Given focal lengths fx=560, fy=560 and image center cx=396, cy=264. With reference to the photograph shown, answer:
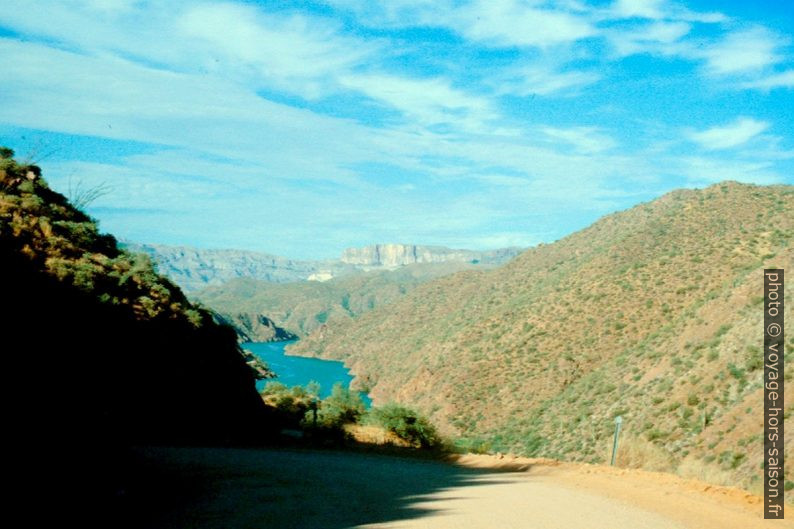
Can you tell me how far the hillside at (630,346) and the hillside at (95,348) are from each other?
13736mm

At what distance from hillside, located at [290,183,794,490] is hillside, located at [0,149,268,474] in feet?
45.1

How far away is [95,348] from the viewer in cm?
1952

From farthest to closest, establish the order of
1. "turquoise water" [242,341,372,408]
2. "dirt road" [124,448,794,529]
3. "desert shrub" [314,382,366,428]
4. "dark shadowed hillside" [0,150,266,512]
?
1. "turquoise water" [242,341,372,408]
2. "desert shrub" [314,382,366,428]
3. "dark shadowed hillside" [0,150,266,512]
4. "dirt road" [124,448,794,529]

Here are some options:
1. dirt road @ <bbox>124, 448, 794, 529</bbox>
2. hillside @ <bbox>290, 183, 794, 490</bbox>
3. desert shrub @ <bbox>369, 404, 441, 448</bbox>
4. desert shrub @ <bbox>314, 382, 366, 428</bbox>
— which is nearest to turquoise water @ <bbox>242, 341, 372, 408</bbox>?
hillside @ <bbox>290, 183, 794, 490</bbox>

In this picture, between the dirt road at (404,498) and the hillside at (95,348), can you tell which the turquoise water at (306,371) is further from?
the dirt road at (404,498)

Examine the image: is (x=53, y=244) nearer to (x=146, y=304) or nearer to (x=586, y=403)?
(x=146, y=304)

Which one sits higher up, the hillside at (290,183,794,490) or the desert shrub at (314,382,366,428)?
the hillside at (290,183,794,490)

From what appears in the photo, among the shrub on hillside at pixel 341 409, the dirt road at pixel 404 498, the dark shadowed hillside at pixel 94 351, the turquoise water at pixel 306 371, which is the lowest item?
the turquoise water at pixel 306 371

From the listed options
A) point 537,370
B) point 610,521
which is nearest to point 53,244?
point 610,521

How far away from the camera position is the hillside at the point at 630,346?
2708 centimetres

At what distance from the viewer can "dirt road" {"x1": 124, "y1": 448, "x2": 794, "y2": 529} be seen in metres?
8.06

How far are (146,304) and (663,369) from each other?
30742 millimetres

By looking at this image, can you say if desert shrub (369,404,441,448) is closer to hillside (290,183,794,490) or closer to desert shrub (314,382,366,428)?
hillside (290,183,794,490)

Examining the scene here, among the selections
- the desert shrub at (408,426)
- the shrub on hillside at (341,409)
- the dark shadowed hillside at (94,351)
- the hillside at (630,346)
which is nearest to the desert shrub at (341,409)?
the shrub on hillside at (341,409)
